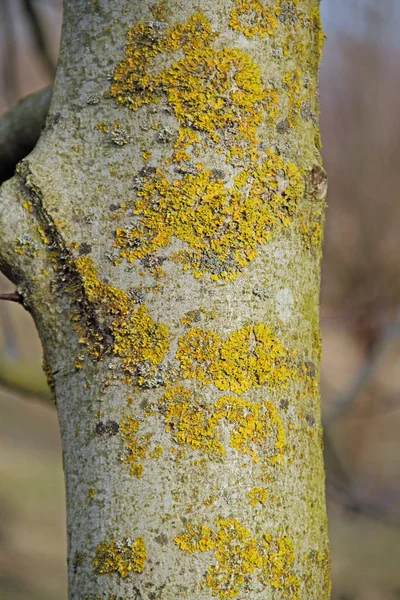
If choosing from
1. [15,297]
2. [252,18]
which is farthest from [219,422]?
[252,18]

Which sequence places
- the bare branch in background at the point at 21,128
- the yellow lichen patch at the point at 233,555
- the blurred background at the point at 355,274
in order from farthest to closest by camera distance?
1. the blurred background at the point at 355,274
2. the bare branch in background at the point at 21,128
3. the yellow lichen patch at the point at 233,555

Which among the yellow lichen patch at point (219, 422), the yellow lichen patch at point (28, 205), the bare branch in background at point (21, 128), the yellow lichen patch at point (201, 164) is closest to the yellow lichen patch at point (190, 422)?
the yellow lichen patch at point (219, 422)

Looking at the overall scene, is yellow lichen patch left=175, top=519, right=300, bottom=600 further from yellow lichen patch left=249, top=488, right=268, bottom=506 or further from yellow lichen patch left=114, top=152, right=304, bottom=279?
yellow lichen patch left=114, top=152, right=304, bottom=279

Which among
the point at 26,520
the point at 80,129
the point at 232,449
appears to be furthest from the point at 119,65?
the point at 26,520

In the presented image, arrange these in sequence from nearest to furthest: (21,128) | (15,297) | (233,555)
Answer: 1. (233,555)
2. (15,297)
3. (21,128)

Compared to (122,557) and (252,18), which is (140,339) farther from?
(252,18)

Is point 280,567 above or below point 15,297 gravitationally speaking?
below

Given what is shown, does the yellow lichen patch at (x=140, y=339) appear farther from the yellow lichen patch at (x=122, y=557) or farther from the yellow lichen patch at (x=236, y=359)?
the yellow lichen patch at (x=122, y=557)
